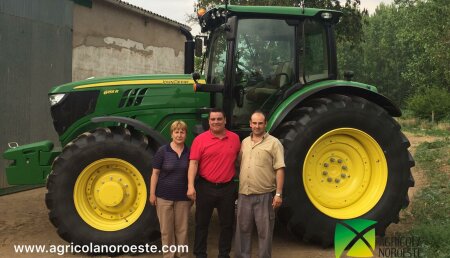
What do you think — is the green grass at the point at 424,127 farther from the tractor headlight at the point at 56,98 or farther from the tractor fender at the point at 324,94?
the tractor headlight at the point at 56,98

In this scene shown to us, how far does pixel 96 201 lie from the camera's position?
4559 mm

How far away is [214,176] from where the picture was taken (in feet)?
13.0

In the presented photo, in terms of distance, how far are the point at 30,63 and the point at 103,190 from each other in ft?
14.8

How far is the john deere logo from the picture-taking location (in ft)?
14.9

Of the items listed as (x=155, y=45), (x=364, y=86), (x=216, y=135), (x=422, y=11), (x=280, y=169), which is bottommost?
(x=280, y=169)

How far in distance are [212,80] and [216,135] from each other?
1402 millimetres

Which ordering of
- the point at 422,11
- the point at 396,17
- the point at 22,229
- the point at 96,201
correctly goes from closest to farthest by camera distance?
1. the point at 96,201
2. the point at 22,229
3. the point at 422,11
4. the point at 396,17

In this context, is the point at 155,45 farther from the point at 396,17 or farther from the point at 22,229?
the point at 396,17

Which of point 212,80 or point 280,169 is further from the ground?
point 212,80

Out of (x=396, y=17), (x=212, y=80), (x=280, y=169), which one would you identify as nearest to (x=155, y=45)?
(x=212, y=80)

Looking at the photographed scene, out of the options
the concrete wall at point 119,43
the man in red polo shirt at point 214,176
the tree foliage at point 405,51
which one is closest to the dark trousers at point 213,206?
the man in red polo shirt at point 214,176

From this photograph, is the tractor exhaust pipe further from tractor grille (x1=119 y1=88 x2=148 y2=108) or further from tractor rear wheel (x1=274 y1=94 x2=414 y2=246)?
tractor rear wheel (x1=274 y1=94 x2=414 y2=246)

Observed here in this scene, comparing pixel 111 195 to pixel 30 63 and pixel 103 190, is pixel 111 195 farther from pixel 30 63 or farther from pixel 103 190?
pixel 30 63

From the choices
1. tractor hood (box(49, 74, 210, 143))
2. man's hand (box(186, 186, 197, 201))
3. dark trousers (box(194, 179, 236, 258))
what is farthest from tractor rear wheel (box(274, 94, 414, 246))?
tractor hood (box(49, 74, 210, 143))
